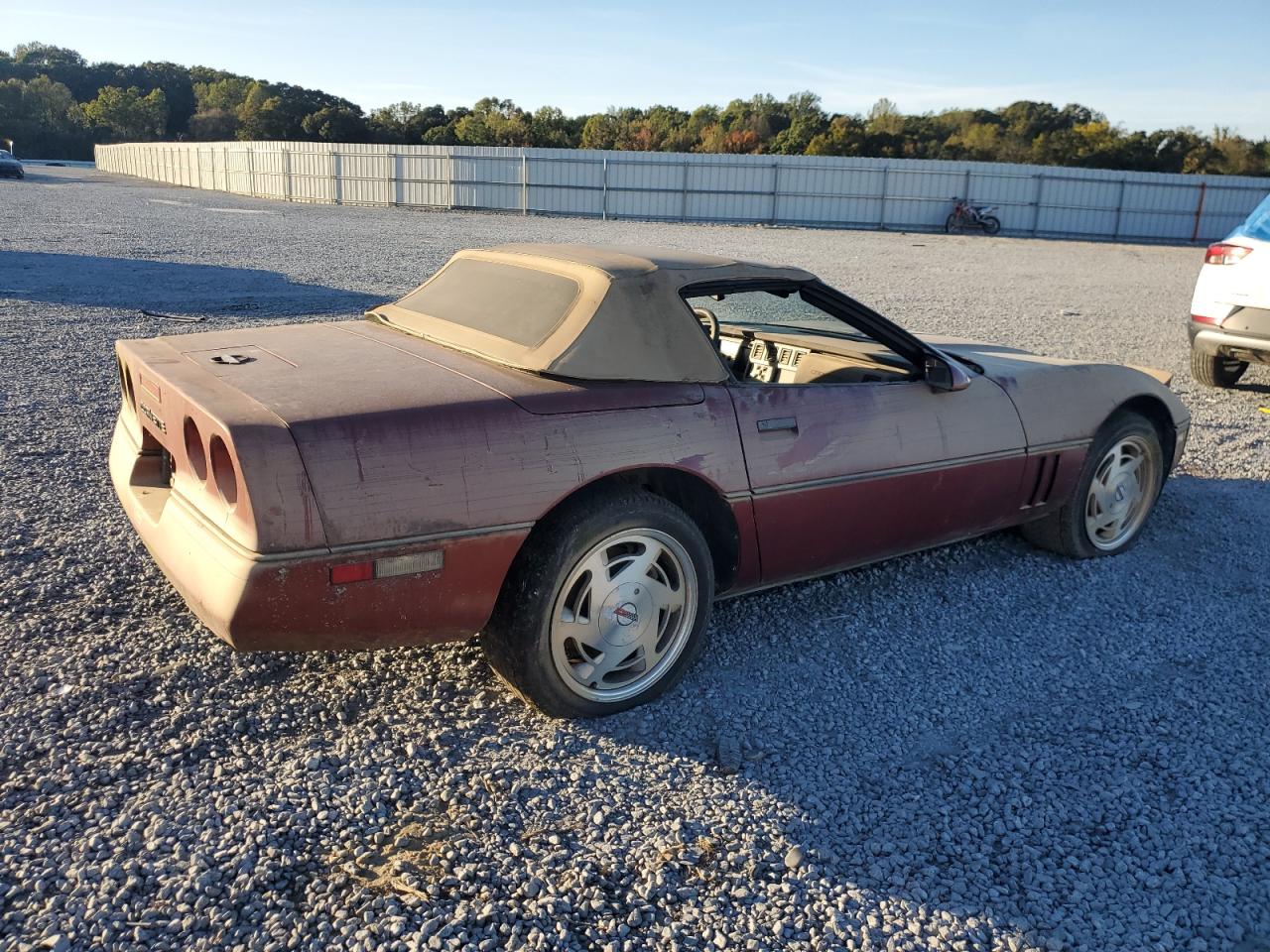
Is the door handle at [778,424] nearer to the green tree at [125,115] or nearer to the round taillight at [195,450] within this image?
the round taillight at [195,450]

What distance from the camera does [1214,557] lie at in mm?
4691

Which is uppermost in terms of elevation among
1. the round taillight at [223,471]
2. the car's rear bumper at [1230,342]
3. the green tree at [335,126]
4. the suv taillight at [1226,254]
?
the green tree at [335,126]

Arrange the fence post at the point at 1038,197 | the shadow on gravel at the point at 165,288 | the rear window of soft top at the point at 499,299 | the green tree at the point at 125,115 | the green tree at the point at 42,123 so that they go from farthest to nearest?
the green tree at the point at 125,115
the green tree at the point at 42,123
the fence post at the point at 1038,197
the shadow on gravel at the point at 165,288
the rear window of soft top at the point at 499,299

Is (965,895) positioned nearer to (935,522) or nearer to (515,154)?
(935,522)

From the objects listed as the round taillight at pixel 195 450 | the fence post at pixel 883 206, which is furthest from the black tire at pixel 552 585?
the fence post at pixel 883 206

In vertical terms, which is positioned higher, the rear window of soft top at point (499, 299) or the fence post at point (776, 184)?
the fence post at point (776, 184)

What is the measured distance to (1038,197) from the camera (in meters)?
29.7

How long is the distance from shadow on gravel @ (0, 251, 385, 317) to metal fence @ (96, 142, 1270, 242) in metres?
17.0

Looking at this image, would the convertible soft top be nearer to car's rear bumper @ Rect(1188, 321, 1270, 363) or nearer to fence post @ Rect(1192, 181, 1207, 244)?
car's rear bumper @ Rect(1188, 321, 1270, 363)

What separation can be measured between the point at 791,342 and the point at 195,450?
2.39 m

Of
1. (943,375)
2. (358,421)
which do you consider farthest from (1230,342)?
(358,421)

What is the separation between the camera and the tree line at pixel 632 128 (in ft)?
148

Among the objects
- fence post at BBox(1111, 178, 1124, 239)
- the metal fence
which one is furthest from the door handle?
fence post at BBox(1111, 178, 1124, 239)

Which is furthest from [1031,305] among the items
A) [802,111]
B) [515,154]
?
[802,111]
